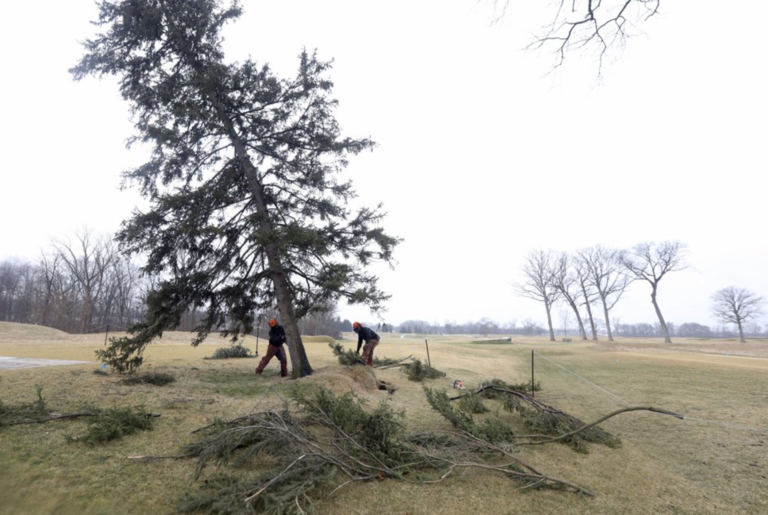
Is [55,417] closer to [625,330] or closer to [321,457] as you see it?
[321,457]

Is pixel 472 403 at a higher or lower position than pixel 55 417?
lower

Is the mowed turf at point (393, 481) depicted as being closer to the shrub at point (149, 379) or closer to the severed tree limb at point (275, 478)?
the shrub at point (149, 379)

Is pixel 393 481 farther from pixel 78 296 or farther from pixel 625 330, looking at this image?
pixel 625 330

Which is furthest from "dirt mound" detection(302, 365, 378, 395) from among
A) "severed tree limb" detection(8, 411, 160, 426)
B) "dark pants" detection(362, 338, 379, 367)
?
"severed tree limb" detection(8, 411, 160, 426)

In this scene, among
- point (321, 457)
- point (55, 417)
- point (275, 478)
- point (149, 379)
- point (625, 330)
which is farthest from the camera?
point (625, 330)

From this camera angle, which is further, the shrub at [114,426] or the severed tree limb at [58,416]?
the severed tree limb at [58,416]

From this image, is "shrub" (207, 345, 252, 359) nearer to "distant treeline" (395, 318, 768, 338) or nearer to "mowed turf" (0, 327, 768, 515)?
"mowed turf" (0, 327, 768, 515)

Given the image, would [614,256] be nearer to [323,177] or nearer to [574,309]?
[574,309]

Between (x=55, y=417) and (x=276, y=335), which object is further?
(x=276, y=335)

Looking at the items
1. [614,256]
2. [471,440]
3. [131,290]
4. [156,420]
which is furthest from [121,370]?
[131,290]

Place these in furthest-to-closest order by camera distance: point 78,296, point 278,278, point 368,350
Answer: point 78,296, point 368,350, point 278,278

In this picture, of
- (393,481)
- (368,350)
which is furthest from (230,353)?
(393,481)

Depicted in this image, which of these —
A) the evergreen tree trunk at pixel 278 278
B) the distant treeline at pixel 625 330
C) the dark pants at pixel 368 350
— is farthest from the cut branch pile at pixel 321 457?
the distant treeline at pixel 625 330

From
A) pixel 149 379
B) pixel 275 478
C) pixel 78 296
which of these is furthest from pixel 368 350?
pixel 78 296
